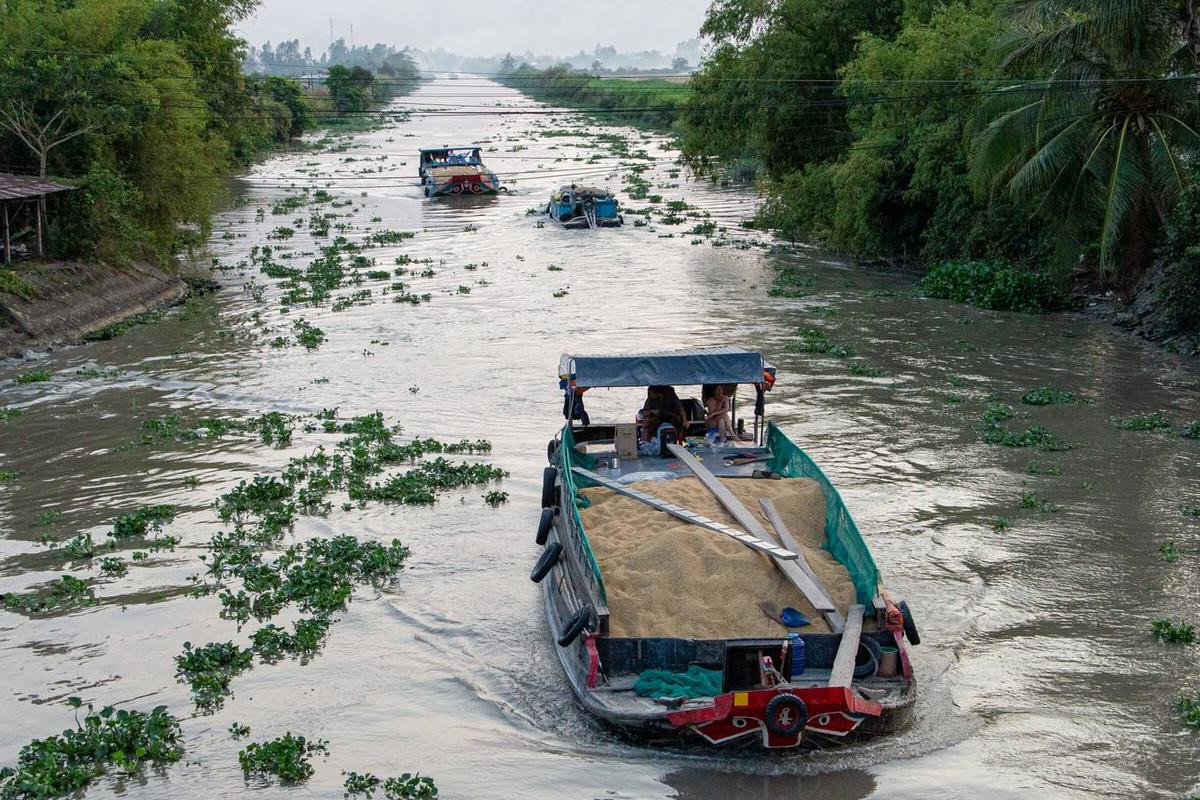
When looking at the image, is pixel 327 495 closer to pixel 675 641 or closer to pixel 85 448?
pixel 85 448

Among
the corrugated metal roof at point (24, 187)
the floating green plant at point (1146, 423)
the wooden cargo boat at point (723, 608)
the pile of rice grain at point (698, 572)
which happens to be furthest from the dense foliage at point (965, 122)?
the corrugated metal roof at point (24, 187)

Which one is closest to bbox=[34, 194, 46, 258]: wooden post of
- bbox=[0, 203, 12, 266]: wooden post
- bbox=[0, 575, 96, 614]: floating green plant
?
bbox=[0, 203, 12, 266]: wooden post

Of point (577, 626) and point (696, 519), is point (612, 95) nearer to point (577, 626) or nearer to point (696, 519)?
point (696, 519)

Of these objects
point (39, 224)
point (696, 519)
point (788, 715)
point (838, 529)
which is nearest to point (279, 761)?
point (788, 715)

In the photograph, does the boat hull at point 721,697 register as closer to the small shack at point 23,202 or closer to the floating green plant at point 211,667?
the floating green plant at point 211,667

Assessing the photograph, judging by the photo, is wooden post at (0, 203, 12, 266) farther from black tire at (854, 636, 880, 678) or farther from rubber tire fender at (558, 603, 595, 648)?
black tire at (854, 636, 880, 678)
